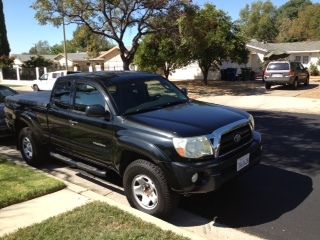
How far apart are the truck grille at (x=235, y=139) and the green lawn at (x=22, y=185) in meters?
2.58

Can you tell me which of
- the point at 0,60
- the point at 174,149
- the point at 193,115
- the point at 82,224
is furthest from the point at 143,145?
the point at 0,60

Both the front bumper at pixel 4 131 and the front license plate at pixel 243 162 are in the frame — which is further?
the front bumper at pixel 4 131

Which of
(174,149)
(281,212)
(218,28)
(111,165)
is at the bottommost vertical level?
(281,212)

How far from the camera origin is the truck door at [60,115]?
21.4 feet

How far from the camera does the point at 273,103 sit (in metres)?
18.0

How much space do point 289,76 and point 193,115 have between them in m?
19.6

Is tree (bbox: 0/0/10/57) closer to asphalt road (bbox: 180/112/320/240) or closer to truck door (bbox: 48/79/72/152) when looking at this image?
truck door (bbox: 48/79/72/152)

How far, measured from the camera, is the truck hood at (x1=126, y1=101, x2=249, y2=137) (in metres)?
4.94

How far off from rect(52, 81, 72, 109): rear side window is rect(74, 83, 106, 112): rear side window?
25cm

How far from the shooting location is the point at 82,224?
15.8 feet

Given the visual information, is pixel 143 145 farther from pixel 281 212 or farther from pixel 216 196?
pixel 281 212

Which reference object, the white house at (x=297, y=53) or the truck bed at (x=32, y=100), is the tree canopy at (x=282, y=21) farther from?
the truck bed at (x=32, y=100)

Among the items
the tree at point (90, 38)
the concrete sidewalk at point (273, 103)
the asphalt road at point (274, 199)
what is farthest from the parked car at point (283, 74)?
the asphalt road at point (274, 199)

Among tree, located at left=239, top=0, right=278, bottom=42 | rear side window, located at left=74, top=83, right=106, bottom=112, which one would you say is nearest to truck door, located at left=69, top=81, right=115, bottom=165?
rear side window, located at left=74, top=83, right=106, bottom=112
